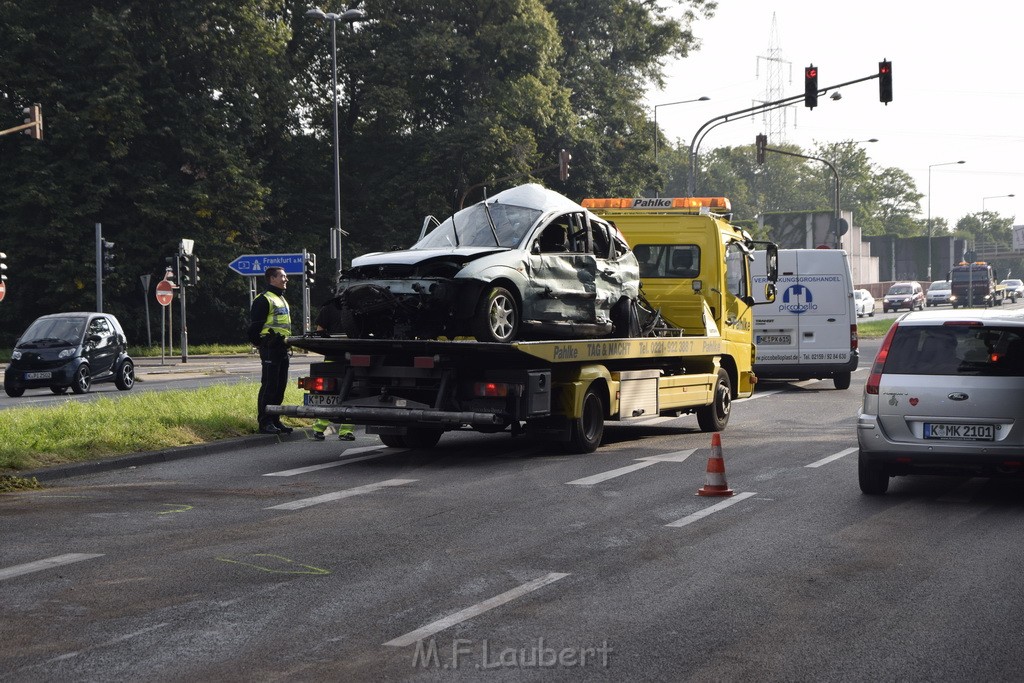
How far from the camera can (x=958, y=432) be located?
34.8 feet

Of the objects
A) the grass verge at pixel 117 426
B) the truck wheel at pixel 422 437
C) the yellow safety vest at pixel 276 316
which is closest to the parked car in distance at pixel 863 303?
the grass verge at pixel 117 426

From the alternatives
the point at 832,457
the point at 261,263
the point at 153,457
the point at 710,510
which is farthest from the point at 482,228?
the point at 261,263

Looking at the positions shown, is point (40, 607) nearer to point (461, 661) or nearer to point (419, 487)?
point (461, 661)

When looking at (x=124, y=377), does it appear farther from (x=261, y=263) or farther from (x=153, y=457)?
(x=153, y=457)

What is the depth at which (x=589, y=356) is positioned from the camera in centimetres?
1422

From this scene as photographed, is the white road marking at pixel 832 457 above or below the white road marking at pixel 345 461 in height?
below

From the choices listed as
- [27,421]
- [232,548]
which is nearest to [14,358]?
[27,421]

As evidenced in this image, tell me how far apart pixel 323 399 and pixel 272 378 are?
7.27 ft

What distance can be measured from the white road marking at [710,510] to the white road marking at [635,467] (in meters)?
1.45

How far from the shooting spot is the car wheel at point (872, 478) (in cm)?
1104

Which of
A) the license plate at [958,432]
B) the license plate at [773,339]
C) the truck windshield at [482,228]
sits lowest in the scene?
the license plate at [958,432]

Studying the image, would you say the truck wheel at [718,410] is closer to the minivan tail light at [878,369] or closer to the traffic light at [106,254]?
the minivan tail light at [878,369]

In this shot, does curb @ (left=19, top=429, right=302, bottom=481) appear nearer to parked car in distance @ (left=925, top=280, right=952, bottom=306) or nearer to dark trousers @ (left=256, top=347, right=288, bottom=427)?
dark trousers @ (left=256, top=347, right=288, bottom=427)

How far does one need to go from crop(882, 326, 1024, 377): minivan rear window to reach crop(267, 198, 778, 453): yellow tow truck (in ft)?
12.0
